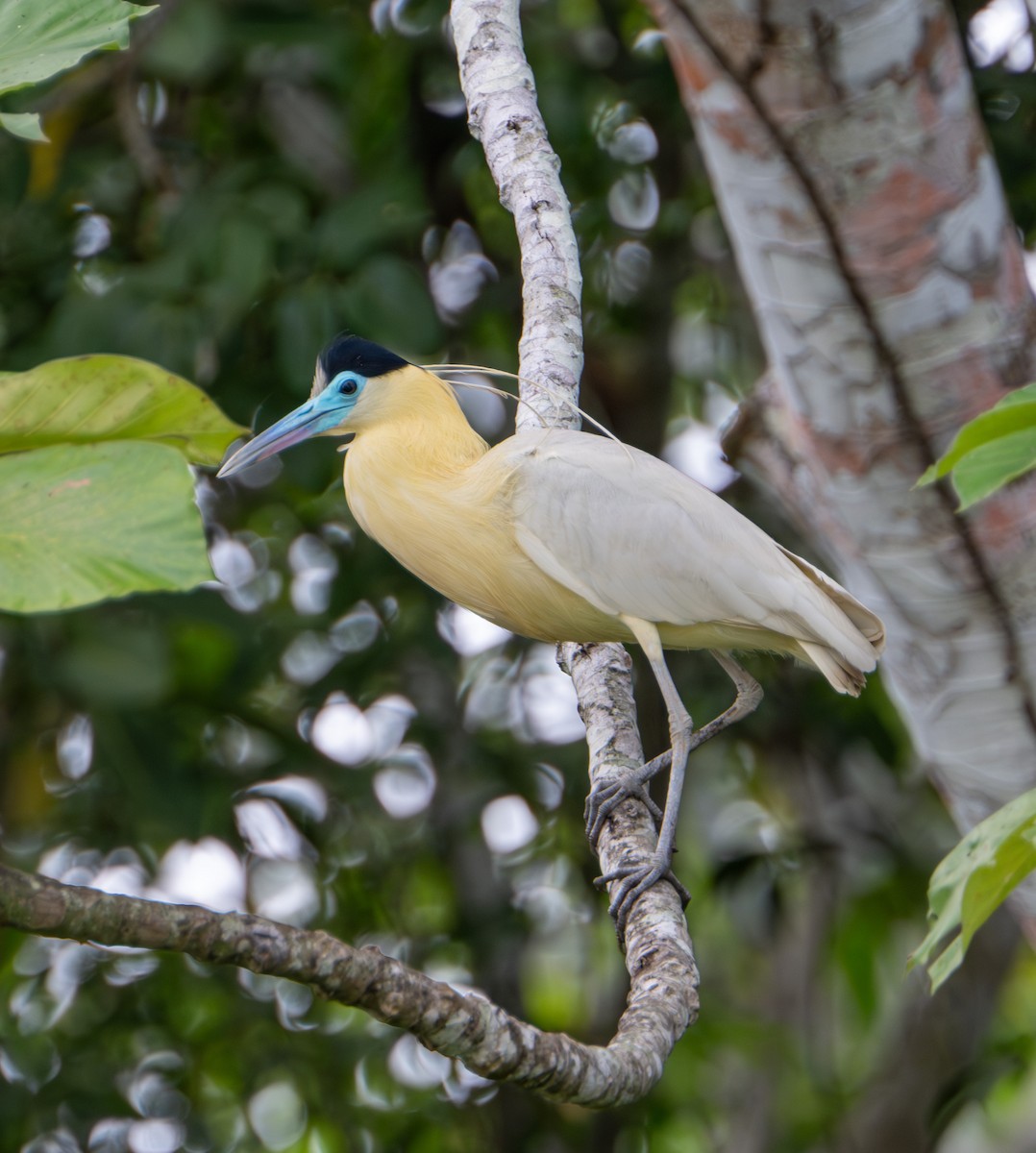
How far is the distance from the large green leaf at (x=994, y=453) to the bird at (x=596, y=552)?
893 mm

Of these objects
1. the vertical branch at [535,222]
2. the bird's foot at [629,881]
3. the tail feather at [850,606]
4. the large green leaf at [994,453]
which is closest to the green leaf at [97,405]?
the large green leaf at [994,453]

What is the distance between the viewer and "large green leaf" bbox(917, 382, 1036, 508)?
0.95 m

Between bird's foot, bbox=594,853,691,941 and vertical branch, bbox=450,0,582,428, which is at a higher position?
vertical branch, bbox=450,0,582,428

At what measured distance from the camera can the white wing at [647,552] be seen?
1.90 metres

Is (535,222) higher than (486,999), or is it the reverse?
(535,222)

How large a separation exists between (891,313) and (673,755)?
0.84m

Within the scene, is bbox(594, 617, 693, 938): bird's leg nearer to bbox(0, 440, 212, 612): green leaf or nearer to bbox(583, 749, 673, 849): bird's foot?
bbox(583, 749, 673, 849): bird's foot

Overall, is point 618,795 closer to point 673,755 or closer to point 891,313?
point 673,755

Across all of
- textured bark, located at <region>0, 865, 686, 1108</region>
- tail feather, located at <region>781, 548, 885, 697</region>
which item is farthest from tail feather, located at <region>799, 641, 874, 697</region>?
textured bark, located at <region>0, 865, 686, 1108</region>

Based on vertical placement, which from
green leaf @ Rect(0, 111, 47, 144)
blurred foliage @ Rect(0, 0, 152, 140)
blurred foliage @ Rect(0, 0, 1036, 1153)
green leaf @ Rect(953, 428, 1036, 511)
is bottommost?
blurred foliage @ Rect(0, 0, 1036, 1153)

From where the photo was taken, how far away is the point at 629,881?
166 centimetres

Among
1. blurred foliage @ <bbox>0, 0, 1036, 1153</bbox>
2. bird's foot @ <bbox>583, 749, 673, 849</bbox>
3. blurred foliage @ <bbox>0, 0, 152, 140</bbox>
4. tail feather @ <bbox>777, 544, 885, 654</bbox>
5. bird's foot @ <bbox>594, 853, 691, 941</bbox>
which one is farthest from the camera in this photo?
blurred foliage @ <bbox>0, 0, 1036, 1153</bbox>

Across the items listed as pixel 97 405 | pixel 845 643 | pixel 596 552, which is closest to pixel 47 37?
pixel 97 405

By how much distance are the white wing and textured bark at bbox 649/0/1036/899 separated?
18.3 inches
